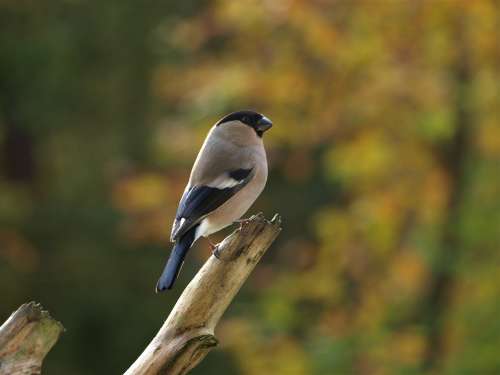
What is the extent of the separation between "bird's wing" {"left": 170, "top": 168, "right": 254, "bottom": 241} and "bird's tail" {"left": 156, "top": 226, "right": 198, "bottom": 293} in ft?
0.14

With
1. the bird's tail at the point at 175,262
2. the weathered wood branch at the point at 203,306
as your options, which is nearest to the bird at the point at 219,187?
the bird's tail at the point at 175,262

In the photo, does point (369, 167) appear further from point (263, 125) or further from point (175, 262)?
point (175, 262)

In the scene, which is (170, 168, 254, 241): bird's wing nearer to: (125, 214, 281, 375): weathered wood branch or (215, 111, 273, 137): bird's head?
(215, 111, 273, 137): bird's head

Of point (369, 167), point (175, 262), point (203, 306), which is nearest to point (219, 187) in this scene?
point (175, 262)

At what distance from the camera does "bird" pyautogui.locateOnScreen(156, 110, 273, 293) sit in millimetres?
4987

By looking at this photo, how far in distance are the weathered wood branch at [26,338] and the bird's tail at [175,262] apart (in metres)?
0.64

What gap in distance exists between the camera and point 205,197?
5.14 m

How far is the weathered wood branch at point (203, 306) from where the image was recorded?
3.93m

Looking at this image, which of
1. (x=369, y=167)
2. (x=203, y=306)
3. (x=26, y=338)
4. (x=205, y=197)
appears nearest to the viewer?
(x=26, y=338)

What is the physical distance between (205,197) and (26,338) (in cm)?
166

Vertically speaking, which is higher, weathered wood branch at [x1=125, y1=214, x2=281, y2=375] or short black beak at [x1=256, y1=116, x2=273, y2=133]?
short black beak at [x1=256, y1=116, x2=273, y2=133]

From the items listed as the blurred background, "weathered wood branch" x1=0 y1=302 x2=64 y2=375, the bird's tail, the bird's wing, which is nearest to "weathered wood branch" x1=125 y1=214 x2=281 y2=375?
the bird's tail

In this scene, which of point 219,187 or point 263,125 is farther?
point 263,125

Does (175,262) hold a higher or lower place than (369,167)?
higher
